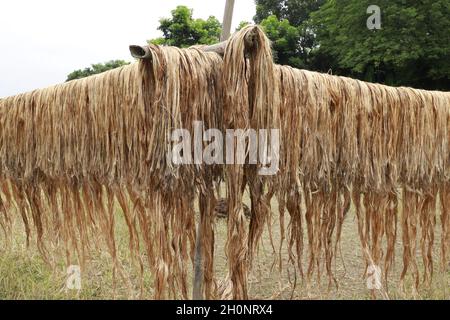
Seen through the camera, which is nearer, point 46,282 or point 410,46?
point 46,282

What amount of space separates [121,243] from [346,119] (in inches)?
81.0

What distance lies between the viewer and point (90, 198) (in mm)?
1145

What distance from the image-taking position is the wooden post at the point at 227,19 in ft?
4.27

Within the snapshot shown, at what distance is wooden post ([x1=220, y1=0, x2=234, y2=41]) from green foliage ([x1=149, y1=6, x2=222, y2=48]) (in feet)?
26.9

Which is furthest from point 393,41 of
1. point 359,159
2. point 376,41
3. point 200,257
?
point 200,257

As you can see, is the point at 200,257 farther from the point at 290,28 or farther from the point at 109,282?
the point at 290,28

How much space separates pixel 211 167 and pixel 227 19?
57cm

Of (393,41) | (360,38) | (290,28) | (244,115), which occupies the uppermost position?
(290,28)

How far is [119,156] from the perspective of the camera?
40.8 inches

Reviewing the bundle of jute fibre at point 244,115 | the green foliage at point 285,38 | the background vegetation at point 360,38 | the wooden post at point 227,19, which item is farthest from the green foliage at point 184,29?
the bundle of jute fibre at point 244,115

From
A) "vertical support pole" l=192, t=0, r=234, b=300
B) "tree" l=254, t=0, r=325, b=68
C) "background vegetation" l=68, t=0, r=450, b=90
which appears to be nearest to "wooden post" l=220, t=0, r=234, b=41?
"vertical support pole" l=192, t=0, r=234, b=300

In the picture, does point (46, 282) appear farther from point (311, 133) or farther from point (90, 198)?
point (311, 133)

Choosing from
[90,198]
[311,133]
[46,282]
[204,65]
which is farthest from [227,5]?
[46,282]

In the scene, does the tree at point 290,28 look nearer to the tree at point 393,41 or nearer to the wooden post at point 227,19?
the tree at point 393,41
